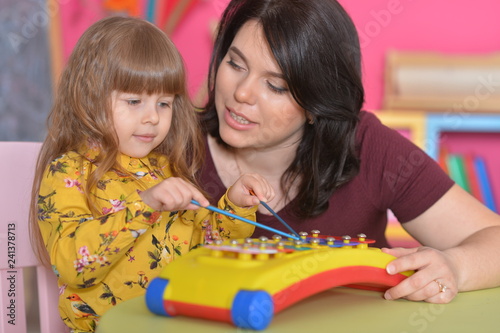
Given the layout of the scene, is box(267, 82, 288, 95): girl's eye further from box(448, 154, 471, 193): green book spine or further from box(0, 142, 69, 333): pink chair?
box(448, 154, 471, 193): green book spine

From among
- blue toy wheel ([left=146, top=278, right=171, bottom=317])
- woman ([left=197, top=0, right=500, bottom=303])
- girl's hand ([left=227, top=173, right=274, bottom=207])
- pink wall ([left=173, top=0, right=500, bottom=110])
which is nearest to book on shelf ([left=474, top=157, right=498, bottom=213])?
pink wall ([left=173, top=0, right=500, bottom=110])

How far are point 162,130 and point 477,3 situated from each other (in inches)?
86.6

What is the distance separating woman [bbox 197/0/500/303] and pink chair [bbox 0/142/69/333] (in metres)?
0.41

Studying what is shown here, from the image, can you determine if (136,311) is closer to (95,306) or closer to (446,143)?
(95,306)

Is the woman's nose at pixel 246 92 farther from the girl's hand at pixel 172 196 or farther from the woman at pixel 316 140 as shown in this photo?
the girl's hand at pixel 172 196

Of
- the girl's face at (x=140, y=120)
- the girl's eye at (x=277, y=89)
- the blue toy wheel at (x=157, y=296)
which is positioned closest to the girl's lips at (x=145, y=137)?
the girl's face at (x=140, y=120)

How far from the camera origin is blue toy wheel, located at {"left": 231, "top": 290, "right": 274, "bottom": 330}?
788 millimetres

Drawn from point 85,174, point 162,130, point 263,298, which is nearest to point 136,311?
point 263,298

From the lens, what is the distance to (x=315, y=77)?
1367mm

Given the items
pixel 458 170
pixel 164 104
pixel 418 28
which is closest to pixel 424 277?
pixel 164 104

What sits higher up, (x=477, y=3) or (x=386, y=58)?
(x=477, y=3)

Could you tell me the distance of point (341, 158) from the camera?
4.89 ft

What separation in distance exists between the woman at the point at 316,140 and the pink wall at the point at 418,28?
1.51m

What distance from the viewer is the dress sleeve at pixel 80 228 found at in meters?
1.01
